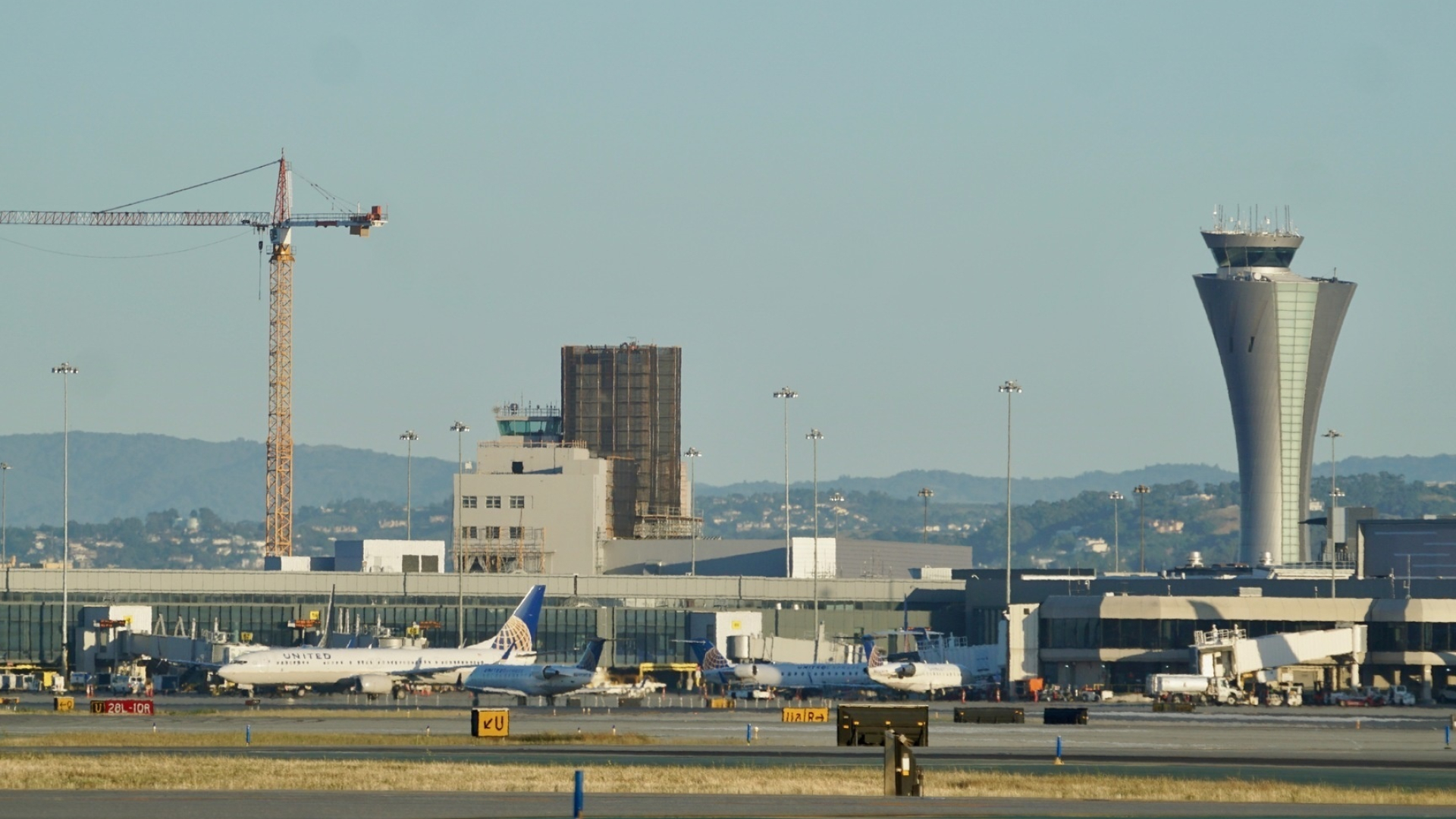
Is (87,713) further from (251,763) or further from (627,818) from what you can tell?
(627,818)

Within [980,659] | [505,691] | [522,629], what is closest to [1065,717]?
[505,691]

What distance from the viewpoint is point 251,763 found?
210 feet

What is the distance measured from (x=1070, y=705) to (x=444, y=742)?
5643 centimetres

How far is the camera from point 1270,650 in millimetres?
135750

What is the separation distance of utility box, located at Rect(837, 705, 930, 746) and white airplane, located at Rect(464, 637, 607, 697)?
70.3 m

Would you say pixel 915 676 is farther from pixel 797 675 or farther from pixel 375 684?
pixel 375 684

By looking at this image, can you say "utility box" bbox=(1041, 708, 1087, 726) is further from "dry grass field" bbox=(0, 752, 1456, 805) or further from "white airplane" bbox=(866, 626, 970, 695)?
"dry grass field" bbox=(0, 752, 1456, 805)

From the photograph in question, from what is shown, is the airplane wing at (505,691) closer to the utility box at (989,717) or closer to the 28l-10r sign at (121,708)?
the 28l-10r sign at (121,708)

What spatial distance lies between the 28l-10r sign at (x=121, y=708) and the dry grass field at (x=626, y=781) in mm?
39631

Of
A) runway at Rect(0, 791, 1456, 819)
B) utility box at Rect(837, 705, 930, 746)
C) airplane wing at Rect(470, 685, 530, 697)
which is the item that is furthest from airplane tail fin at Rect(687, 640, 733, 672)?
utility box at Rect(837, 705, 930, 746)

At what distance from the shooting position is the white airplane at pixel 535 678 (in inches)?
4712

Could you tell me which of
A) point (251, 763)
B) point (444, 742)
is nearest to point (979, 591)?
point (444, 742)

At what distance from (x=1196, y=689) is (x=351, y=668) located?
5527cm

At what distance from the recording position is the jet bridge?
133250 millimetres
